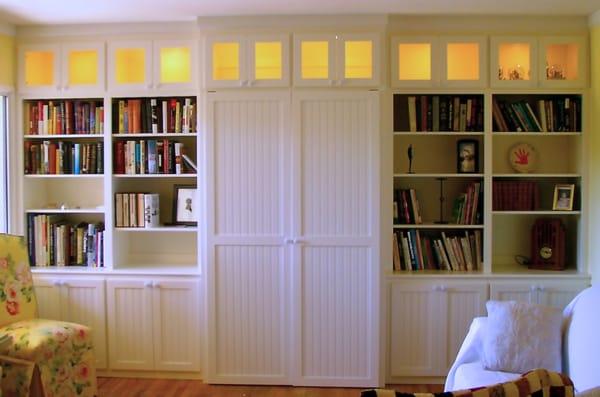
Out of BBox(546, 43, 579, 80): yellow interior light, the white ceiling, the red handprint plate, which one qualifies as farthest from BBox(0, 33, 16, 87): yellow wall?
BBox(546, 43, 579, 80): yellow interior light

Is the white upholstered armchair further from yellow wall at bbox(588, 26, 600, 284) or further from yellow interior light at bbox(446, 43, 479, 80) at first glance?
yellow interior light at bbox(446, 43, 479, 80)

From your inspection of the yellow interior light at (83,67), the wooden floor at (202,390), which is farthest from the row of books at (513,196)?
the yellow interior light at (83,67)

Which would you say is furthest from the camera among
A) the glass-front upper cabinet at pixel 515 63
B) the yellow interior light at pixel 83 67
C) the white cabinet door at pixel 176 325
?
the yellow interior light at pixel 83 67

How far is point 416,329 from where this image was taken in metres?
3.80

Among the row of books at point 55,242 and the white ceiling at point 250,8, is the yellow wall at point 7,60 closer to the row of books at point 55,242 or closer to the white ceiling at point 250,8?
the white ceiling at point 250,8

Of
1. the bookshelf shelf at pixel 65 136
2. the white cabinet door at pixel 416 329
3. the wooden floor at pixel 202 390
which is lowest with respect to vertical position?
the wooden floor at pixel 202 390

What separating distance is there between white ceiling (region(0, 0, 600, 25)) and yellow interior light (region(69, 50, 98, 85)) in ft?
0.92

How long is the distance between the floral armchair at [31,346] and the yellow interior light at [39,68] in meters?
1.17

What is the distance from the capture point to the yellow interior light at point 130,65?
12.9ft

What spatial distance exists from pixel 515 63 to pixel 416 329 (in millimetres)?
1884

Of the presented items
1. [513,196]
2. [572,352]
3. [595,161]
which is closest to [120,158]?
[513,196]

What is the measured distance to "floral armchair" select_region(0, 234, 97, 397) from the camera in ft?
→ 9.75

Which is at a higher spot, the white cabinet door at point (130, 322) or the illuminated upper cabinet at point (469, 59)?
the illuminated upper cabinet at point (469, 59)

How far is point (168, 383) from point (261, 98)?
6.57 ft
